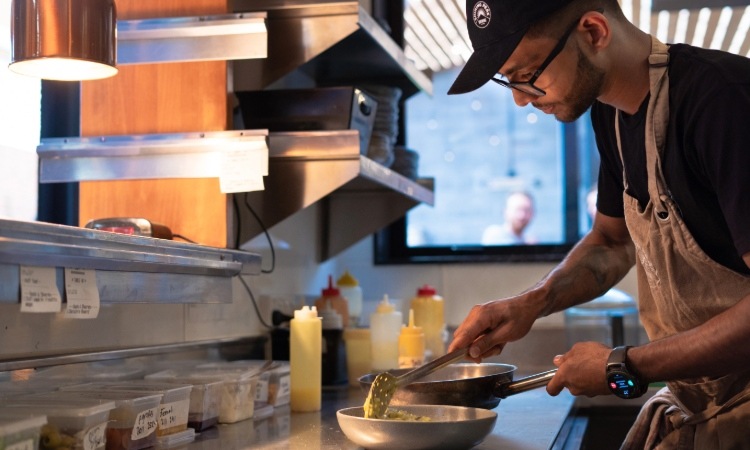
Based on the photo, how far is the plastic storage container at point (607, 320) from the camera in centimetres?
384

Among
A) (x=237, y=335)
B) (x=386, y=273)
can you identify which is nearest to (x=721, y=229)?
(x=237, y=335)

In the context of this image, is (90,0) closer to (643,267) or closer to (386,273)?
(643,267)

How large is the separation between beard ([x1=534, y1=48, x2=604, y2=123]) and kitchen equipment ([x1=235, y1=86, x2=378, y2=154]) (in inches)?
32.9

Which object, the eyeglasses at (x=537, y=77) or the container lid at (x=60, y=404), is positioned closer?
the container lid at (x=60, y=404)

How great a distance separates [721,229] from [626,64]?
1.21 ft

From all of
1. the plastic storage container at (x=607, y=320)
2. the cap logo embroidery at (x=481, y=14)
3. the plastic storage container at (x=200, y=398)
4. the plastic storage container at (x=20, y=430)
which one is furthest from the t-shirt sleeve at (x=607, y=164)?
the plastic storage container at (x=607, y=320)

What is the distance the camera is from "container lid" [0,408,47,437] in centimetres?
138

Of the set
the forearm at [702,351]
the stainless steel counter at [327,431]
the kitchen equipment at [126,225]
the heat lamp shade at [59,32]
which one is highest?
the heat lamp shade at [59,32]

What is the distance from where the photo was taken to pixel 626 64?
1896 mm

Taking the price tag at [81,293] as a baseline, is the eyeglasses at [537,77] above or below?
above

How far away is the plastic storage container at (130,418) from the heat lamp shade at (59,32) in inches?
23.9

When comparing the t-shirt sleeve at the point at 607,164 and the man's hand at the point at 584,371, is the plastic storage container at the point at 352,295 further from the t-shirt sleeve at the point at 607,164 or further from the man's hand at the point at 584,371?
the man's hand at the point at 584,371

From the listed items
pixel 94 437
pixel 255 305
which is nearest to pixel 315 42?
pixel 255 305

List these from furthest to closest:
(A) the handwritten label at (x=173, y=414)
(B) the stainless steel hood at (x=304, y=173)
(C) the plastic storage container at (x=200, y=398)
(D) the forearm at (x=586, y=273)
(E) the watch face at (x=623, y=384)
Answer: (B) the stainless steel hood at (x=304, y=173) < (D) the forearm at (x=586, y=273) < (C) the plastic storage container at (x=200, y=398) < (A) the handwritten label at (x=173, y=414) < (E) the watch face at (x=623, y=384)
